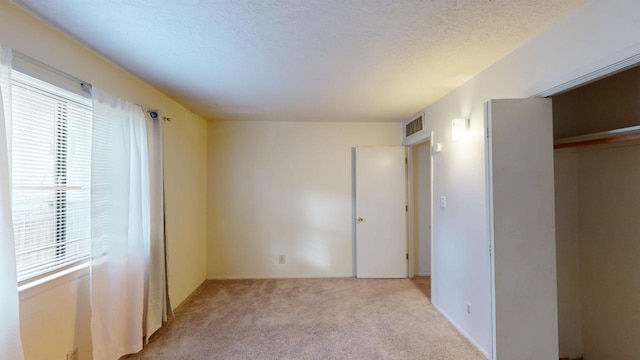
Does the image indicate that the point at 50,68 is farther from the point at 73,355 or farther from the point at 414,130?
the point at 414,130

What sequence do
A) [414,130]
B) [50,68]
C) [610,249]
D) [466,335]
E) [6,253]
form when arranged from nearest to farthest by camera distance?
[6,253], [50,68], [610,249], [466,335], [414,130]

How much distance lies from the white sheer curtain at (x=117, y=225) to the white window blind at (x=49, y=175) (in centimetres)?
9

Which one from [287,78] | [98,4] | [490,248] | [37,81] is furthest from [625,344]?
[37,81]

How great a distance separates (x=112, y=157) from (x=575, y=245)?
378 centimetres

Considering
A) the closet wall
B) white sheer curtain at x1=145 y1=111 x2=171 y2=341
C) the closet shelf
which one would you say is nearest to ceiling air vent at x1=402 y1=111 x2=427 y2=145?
the closet wall

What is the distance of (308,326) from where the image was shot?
8.47 ft

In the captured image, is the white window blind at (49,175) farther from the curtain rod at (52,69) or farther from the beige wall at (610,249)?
the beige wall at (610,249)

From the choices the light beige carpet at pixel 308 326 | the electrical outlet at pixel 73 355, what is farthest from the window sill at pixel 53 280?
the light beige carpet at pixel 308 326

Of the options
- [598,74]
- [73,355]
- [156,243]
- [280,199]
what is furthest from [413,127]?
[73,355]

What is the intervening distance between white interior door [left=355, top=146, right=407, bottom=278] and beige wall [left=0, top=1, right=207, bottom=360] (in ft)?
7.71

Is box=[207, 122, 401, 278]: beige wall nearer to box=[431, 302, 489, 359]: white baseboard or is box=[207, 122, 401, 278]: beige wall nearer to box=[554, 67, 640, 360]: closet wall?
box=[431, 302, 489, 359]: white baseboard

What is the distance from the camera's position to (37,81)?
1.52 meters

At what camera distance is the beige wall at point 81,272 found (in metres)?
1.43

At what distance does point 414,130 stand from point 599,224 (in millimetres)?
2081
